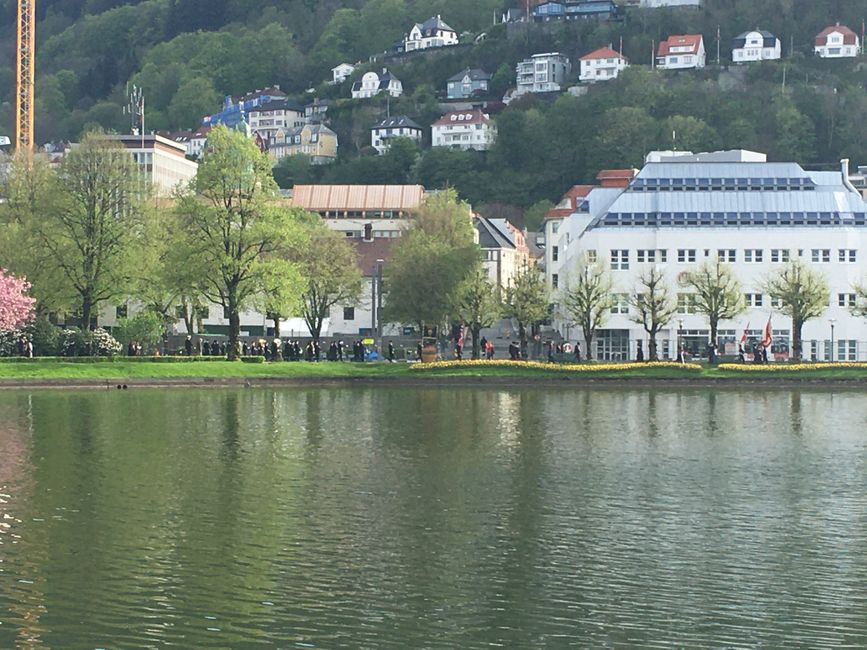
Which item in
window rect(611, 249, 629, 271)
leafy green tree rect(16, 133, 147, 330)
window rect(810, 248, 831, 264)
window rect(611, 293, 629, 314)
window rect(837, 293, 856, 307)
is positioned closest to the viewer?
leafy green tree rect(16, 133, 147, 330)

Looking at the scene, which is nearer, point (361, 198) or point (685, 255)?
point (685, 255)

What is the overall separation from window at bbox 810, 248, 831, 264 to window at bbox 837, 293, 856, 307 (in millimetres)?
Result: 2843

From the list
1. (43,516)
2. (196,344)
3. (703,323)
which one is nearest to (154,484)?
(43,516)

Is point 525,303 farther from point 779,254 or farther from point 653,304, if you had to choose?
point 779,254

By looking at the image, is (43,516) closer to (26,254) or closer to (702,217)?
(26,254)

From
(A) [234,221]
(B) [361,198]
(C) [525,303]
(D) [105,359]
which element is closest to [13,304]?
(D) [105,359]

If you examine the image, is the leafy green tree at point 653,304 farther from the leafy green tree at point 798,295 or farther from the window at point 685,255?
the leafy green tree at point 798,295

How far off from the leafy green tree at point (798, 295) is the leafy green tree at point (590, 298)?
37.3 feet

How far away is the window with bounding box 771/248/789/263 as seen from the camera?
123000 millimetres

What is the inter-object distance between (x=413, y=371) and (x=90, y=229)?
21325 mm

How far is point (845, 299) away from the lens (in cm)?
12231

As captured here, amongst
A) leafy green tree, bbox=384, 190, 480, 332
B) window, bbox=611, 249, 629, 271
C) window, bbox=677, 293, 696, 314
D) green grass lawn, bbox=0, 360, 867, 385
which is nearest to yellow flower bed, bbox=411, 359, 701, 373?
green grass lawn, bbox=0, 360, 867, 385

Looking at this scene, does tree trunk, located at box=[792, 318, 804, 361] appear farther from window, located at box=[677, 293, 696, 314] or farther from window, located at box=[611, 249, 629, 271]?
window, located at box=[611, 249, 629, 271]

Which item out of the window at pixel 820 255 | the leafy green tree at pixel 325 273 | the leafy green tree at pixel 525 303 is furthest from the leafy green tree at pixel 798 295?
the leafy green tree at pixel 325 273
